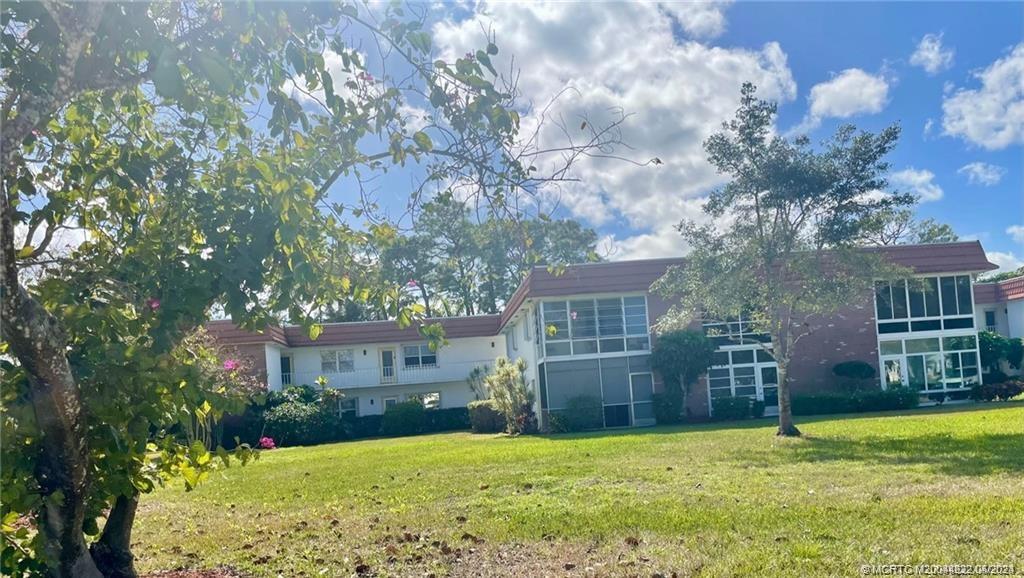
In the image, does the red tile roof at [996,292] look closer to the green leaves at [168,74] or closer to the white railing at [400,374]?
the white railing at [400,374]

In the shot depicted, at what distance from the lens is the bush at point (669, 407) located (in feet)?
87.1

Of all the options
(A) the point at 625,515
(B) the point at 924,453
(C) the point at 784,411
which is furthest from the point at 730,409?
(A) the point at 625,515

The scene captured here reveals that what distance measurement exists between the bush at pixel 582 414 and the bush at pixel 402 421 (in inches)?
375

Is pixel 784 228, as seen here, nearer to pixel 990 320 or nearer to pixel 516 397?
pixel 516 397

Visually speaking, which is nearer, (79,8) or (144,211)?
(79,8)

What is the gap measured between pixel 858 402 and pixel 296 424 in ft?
63.9

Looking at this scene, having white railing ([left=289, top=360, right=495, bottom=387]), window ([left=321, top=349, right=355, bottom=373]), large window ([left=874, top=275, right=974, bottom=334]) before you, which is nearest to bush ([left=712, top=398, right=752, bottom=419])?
large window ([left=874, top=275, right=974, bottom=334])

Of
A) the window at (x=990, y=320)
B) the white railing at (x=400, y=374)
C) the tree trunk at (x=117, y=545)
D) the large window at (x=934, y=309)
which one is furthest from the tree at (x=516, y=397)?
the window at (x=990, y=320)

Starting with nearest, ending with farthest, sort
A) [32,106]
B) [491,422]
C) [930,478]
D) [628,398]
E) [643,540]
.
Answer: [32,106], [643,540], [930,478], [628,398], [491,422]

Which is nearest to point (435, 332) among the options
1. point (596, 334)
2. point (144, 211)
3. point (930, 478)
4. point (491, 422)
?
point (144, 211)

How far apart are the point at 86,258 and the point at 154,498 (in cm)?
757

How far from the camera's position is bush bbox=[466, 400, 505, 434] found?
97.2 ft

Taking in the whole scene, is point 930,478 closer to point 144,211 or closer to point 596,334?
point 144,211

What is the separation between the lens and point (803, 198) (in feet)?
52.4
